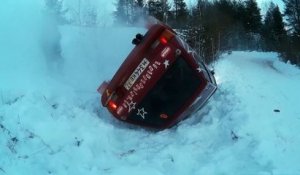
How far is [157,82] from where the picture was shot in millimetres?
7098

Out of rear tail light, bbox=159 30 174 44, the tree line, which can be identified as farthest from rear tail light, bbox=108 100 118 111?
the tree line

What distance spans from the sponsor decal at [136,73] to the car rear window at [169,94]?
13.3 inches

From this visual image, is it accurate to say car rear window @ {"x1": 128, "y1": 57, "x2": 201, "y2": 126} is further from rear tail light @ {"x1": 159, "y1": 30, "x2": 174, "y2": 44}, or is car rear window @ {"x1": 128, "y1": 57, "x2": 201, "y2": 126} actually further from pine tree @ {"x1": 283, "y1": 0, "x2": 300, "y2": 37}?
pine tree @ {"x1": 283, "y1": 0, "x2": 300, "y2": 37}

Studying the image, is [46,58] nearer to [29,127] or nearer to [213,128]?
[29,127]

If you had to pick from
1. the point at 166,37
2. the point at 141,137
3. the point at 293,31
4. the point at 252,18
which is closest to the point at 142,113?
the point at 141,137

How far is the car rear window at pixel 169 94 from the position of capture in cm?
709

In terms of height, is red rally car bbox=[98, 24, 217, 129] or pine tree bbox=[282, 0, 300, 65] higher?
red rally car bbox=[98, 24, 217, 129]

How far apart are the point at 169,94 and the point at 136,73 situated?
2.24ft

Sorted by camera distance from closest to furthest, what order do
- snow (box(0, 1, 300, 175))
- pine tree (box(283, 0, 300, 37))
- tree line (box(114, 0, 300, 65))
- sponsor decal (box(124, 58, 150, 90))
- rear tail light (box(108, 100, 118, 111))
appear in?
snow (box(0, 1, 300, 175))
sponsor decal (box(124, 58, 150, 90))
rear tail light (box(108, 100, 118, 111))
tree line (box(114, 0, 300, 65))
pine tree (box(283, 0, 300, 37))

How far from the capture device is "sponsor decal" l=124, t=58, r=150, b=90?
7062mm

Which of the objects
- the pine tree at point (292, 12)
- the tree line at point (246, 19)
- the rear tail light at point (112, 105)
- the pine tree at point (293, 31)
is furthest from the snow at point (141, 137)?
the pine tree at point (292, 12)

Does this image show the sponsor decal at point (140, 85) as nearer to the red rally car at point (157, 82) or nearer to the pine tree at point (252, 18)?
the red rally car at point (157, 82)

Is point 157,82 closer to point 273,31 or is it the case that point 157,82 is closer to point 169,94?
point 169,94

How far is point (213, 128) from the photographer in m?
7.34
